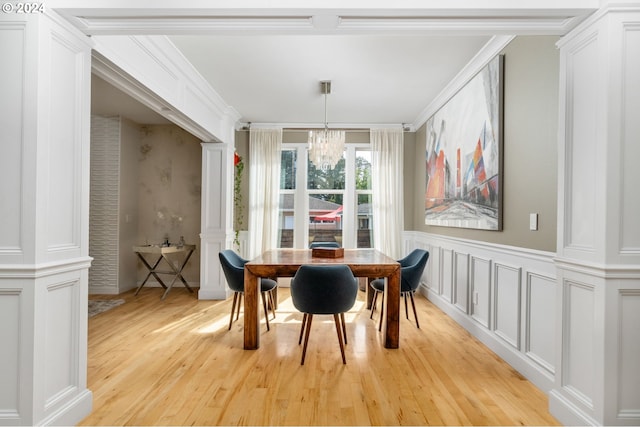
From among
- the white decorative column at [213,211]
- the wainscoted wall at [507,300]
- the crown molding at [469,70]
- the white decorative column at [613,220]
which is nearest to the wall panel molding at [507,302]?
the wainscoted wall at [507,300]

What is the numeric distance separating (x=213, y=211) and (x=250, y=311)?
244 cm

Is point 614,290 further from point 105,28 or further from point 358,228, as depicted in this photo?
point 358,228

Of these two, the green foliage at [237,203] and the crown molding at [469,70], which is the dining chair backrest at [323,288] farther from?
the green foliage at [237,203]

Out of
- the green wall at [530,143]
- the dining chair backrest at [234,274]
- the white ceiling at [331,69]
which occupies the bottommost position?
the dining chair backrest at [234,274]

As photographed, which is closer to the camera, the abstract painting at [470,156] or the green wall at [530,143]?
the green wall at [530,143]

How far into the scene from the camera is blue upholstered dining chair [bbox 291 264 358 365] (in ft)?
9.59

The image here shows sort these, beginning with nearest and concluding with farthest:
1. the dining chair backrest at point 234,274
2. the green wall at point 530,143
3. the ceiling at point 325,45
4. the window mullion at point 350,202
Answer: the ceiling at point 325,45
the green wall at point 530,143
the dining chair backrest at point 234,274
the window mullion at point 350,202

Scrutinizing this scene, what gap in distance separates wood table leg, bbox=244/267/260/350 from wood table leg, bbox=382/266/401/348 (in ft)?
3.73

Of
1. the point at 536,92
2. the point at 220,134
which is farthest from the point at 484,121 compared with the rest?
the point at 220,134

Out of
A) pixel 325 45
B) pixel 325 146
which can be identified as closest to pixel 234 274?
pixel 325 146

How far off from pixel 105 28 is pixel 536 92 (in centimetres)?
276

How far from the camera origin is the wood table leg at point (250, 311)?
10.8ft

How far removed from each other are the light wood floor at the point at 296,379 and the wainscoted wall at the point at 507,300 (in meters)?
0.14

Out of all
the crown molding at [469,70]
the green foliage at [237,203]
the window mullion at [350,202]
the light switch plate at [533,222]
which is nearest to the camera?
the light switch plate at [533,222]
